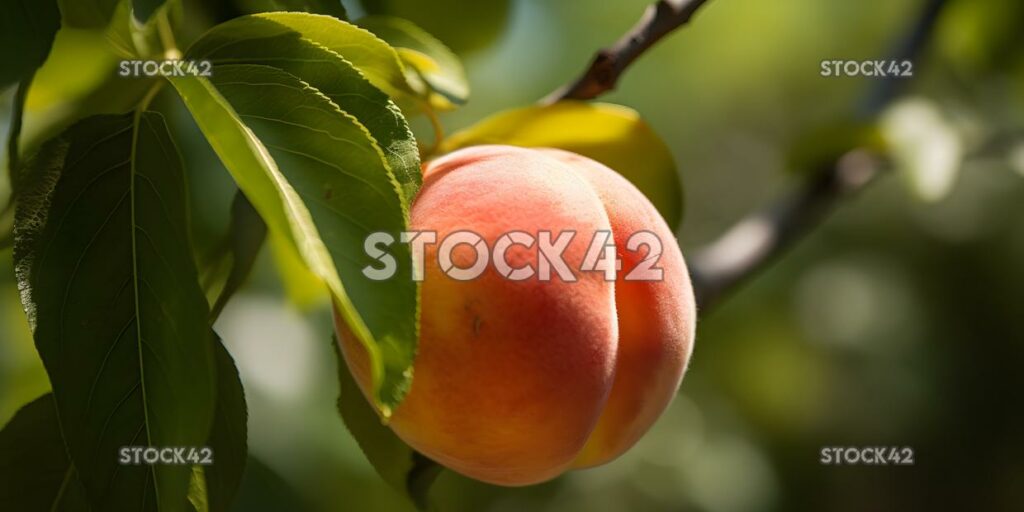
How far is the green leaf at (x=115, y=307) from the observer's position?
479mm

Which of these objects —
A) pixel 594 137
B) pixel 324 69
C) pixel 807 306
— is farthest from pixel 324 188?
pixel 807 306

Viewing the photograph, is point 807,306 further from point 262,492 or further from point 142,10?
point 142,10

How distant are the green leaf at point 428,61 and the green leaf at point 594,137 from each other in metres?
0.03

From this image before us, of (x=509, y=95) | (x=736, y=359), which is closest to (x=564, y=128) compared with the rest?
(x=509, y=95)

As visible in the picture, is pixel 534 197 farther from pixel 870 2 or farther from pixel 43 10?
pixel 870 2

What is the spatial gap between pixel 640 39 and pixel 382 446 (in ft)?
1.01

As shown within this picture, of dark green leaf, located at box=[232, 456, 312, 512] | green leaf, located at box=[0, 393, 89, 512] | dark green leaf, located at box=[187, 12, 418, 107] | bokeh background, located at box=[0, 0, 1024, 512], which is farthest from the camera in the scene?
bokeh background, located at box=[0, 0, 1024, 512]

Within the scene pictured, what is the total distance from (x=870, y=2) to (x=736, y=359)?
0.74 meters

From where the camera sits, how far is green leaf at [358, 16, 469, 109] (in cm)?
66

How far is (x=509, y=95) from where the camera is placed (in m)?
1.56

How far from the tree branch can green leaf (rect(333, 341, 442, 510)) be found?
24 centimetres

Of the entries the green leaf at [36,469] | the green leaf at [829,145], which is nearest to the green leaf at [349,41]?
the green leaf at [36,469]

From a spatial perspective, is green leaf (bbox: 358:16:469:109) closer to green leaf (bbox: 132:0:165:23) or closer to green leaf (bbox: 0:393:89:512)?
green leaf (bbox: 132:0:165:23)

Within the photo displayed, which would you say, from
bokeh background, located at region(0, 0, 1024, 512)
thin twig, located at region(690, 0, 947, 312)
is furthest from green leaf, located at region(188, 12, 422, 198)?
bokeh background, located at region(0, 0, 1024, 512)
